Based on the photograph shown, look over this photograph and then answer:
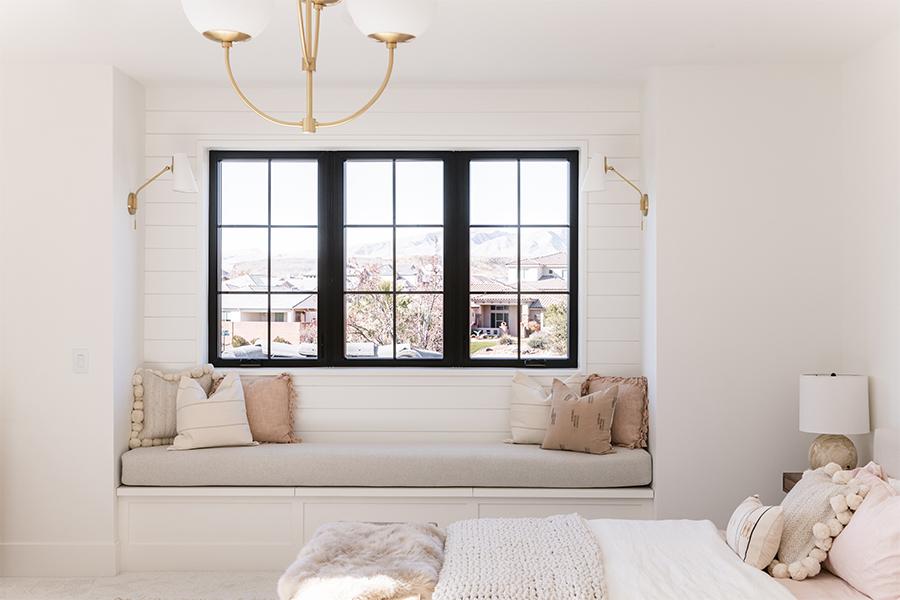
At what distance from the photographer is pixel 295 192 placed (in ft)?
17.2

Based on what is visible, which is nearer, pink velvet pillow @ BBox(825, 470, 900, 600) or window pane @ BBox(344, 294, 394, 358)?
pink velvet pillow @ BBox(825, 470, 900, 600)

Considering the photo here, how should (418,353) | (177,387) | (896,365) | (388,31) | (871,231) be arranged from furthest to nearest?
(418,353)
(177,387)
(871,231)
(896,365)
(388,31)

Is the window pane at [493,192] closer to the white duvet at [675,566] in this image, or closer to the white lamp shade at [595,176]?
the white lamp shade at [595,176]

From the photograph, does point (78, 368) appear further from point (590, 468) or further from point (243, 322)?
point (590, 468)

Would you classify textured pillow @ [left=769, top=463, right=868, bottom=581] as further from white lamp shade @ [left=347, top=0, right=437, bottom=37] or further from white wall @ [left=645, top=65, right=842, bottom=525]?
white lamp shade @ [left=347, top=0, right=437, bottom=37]

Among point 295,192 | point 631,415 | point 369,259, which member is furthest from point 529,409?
point 295,192

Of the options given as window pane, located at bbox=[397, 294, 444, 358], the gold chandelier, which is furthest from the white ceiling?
the gold chandelier

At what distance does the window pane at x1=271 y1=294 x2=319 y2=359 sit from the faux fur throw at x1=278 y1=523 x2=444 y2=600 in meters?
2.02

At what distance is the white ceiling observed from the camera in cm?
371

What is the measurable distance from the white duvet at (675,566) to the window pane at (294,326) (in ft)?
7.64

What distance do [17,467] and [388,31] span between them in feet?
11.3

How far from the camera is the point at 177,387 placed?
4910 mm

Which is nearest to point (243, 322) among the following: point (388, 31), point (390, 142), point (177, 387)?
point (177, 387)

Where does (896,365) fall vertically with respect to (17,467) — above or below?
above
